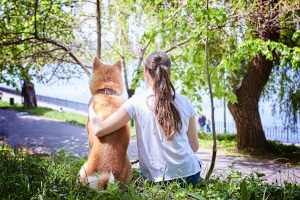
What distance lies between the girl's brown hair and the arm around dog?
0.29 meters

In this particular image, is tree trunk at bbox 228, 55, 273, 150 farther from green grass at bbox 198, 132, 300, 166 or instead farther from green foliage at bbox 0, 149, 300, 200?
green foliage at bbox 0, 149, 300, 200

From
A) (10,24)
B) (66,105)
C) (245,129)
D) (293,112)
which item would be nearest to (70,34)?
(10,24)

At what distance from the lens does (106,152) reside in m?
2.78

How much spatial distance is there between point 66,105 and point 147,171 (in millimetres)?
27813

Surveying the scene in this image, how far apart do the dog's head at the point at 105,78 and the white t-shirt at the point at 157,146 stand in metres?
0.27

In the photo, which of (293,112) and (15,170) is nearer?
(15,170)

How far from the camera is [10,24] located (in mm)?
7914

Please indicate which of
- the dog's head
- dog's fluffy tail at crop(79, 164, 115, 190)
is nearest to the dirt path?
the dog's head

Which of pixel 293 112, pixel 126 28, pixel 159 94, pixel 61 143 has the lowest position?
pixel 61 143

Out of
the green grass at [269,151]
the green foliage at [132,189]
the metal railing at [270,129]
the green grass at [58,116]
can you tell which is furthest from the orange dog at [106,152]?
the green grass at [58,116]

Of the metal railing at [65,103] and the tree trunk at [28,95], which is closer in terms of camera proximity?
the tree trunk at [28,95]

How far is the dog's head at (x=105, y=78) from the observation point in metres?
3.07

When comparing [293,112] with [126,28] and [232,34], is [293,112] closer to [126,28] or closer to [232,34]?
[232,34]

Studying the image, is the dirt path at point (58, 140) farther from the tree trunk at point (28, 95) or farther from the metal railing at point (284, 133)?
the metal railing at point (284, 133)
